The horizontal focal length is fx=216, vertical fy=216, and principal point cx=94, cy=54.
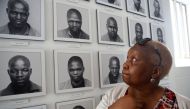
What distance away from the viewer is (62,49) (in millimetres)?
1421

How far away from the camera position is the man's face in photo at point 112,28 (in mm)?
1791

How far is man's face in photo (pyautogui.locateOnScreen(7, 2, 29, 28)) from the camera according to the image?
3.95ft

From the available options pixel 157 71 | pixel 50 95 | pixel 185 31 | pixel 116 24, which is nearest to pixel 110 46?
pixel 116 24

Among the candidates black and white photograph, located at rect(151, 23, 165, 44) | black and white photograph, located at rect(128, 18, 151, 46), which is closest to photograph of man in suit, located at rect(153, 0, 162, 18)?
black and white photograph, located at rect(151, 23, 165, 44)

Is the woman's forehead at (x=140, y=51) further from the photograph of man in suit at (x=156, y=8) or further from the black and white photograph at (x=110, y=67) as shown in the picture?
the photograph of man in suit at (x=156, y=8)

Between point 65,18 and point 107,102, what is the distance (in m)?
0.65

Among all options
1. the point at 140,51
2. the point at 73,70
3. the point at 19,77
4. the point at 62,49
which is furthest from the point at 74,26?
the point at 140,51

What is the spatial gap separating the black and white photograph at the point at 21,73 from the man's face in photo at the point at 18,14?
0.51ft

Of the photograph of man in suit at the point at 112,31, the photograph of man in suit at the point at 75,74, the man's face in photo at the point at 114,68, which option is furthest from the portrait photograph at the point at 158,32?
the photograph of man in suit at the point at 75,74

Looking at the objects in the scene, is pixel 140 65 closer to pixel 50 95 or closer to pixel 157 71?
pixel 157 71

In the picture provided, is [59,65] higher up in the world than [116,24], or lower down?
lower down

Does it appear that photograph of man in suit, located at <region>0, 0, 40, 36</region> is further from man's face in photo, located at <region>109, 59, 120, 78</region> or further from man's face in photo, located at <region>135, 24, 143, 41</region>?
man's face in photo, located at <region>135, 24, 143, 41</region>

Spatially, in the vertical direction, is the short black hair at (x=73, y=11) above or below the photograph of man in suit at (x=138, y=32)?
above

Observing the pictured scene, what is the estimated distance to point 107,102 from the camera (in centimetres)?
115
